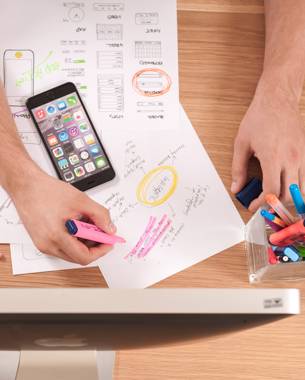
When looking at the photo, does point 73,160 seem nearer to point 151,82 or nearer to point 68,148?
point 68,148

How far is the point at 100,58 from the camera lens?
90cm

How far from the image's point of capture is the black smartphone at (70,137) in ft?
2.78

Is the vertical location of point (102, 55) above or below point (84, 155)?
above

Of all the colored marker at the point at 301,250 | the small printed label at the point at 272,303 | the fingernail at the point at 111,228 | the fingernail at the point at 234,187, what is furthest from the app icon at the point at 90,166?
the small printed label at the point at 272,303

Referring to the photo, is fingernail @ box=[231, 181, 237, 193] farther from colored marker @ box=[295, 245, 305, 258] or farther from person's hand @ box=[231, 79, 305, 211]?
colored marker @ box=[295, 245, 305, 258]

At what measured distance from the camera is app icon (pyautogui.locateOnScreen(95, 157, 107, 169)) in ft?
2.79

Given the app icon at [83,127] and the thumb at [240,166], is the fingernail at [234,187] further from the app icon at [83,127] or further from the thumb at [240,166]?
the app icon at [83,127]

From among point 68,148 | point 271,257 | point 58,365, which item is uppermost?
point 68,148

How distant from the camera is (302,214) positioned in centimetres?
73

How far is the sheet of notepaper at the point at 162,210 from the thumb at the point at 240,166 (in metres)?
0.02

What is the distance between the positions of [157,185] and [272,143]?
192 millimetres

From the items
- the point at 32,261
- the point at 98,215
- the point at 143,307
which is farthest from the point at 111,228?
the point at 143,307

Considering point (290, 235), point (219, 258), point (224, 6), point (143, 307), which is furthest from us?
point (224, 6)

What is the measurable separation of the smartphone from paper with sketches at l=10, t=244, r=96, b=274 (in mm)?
234
